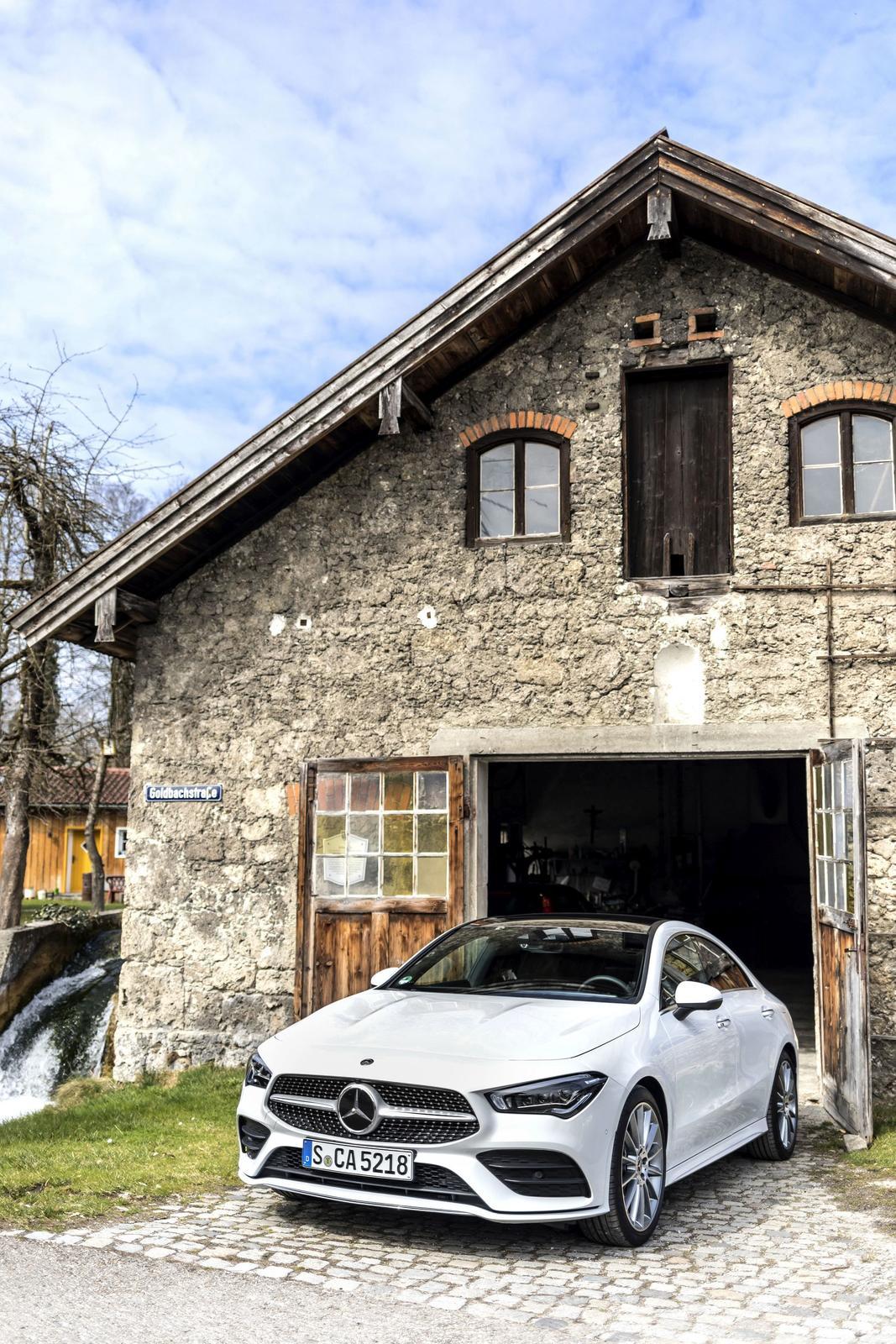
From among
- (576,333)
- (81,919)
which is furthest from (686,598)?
(81,919)

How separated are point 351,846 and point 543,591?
259 centimetres

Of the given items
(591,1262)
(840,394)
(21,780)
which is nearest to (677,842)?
(21,780)

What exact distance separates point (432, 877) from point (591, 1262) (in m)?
4.78

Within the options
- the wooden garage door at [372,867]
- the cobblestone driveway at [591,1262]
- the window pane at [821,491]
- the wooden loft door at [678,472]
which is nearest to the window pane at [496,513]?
the wooden loft door at [678,472]

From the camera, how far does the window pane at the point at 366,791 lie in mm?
10219

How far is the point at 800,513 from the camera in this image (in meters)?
9.72

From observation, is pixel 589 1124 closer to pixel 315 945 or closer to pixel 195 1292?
pixel 195 1292

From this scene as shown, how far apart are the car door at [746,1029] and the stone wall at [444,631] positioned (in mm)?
2427

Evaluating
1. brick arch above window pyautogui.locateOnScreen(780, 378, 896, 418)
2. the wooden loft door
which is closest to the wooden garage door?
the wooden loft door

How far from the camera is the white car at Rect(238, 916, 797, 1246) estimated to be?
211 inches

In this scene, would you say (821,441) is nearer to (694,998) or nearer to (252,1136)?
(694,998)

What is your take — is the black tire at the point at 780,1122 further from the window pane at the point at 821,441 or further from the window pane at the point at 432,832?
the window pane at the point at 821,441

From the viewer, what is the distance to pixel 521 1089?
17.8 feet

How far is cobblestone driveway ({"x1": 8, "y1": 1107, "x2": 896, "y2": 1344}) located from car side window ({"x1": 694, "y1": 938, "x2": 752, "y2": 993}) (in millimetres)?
1150
